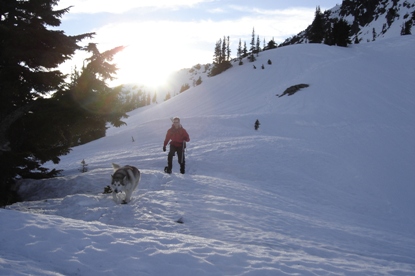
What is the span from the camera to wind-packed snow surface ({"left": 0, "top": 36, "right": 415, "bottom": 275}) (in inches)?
175

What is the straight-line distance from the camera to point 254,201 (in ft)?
30.4

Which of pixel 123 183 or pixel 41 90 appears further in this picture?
pixel 41 90

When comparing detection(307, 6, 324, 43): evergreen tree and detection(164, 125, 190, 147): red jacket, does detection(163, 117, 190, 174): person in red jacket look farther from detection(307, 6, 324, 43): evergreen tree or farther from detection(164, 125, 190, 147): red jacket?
detection(307, 6, 324, 43): evergreen tree

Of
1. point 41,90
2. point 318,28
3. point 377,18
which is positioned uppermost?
point 377,18

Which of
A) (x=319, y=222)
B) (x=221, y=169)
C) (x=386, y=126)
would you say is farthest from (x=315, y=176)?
(x=386, y=126)

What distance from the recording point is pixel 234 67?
5644 centimetres

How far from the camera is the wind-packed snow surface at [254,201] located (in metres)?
4.46

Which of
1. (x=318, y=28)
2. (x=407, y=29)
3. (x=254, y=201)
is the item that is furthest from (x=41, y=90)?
(x=407, y=29)

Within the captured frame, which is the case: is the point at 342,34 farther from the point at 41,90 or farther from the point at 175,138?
the point at 41,90

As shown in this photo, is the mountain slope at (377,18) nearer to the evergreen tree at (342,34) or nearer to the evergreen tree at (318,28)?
the evergreen tree at (318,28)

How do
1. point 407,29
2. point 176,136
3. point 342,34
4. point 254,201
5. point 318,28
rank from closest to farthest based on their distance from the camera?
Result: point 254,201, point 176,136, point 342,34, point 318,28, point 407,29

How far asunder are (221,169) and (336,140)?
33.7 ft

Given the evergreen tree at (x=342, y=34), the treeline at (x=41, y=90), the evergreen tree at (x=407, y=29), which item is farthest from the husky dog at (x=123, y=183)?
the evergreen tree at (x=407, y=29)

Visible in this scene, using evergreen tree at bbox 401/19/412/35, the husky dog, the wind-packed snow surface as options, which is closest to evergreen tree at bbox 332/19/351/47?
the wind-packed snow surface
